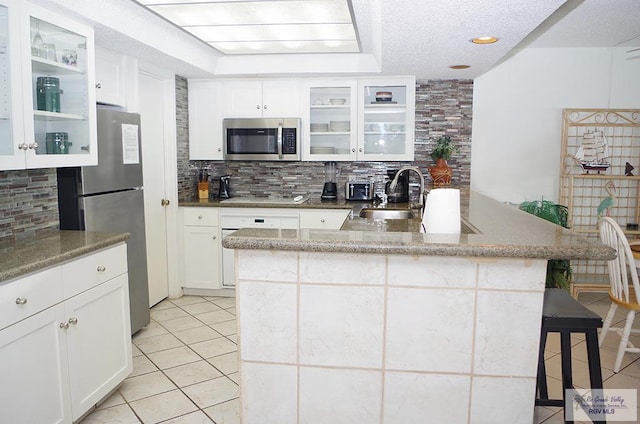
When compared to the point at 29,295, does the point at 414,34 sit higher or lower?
higher

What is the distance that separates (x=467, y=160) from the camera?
183 inches

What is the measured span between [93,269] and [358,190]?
8.86 feet

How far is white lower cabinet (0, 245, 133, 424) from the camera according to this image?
6.20ft

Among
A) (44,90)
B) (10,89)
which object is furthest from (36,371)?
(44,90)

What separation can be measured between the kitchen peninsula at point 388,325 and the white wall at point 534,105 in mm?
2951

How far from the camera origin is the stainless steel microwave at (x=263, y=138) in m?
4.52

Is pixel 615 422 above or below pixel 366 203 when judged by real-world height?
below

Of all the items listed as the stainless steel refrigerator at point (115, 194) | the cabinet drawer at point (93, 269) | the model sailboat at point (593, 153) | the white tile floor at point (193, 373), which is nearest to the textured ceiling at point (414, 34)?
the stainless steel refrigerator at point (115, 194)

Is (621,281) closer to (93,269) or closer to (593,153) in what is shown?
(593,153)

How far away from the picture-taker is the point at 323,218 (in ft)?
14.2

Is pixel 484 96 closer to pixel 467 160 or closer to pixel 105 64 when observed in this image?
pixel 467 160

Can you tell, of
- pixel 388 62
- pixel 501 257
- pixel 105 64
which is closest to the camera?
pixel 501 257

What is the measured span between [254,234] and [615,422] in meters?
2.06

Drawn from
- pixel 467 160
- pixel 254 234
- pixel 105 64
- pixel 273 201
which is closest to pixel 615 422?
pixel 254 234
